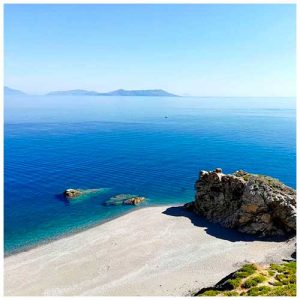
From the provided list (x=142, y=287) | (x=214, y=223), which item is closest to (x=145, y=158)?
(x=214, y=223)

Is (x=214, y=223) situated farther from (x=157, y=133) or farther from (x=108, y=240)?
(x=157, y=133)

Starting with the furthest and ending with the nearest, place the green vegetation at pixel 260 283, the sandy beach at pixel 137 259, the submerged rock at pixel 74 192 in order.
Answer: the submerged rock at pixel 74 192
the sandy beach at pixel 137 259
the green vegetation at pixel 260 283

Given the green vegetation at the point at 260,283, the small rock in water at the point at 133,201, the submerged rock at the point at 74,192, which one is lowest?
the green vegetation at the point at 260,283

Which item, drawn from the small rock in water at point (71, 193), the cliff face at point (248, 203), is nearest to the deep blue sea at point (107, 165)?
the small rock in water at point (71, 193)

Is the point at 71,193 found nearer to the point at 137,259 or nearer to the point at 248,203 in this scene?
the point at 137,259

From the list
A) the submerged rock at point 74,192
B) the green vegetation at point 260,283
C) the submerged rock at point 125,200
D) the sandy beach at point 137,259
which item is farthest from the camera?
the submerged rock at point 74,192

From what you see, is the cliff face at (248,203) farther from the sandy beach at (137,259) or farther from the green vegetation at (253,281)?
the green vegetation at (253,281)
